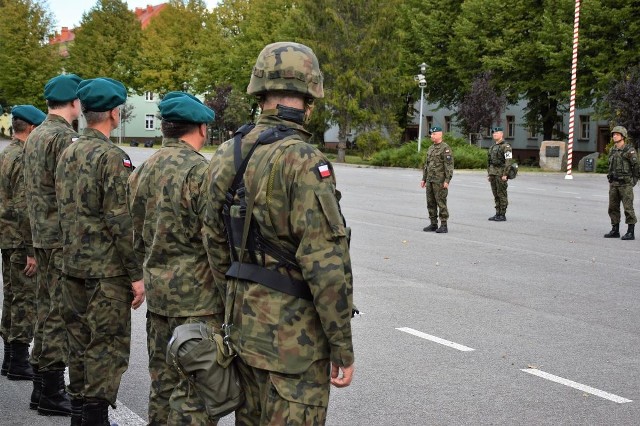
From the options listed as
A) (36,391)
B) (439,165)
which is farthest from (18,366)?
(439,165)

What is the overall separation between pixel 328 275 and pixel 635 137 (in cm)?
3829

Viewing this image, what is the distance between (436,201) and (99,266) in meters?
12.3

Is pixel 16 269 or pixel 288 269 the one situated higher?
pixel 288 269

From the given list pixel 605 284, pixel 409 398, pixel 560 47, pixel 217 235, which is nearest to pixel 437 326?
pixel 409 398

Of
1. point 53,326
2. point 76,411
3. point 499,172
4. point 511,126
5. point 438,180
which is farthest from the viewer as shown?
point 511,126

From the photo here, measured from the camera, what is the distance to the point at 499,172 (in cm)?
1942

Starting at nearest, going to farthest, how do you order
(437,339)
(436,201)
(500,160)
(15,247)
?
(15,247) < (437,339) < (436,201) < (500,160)

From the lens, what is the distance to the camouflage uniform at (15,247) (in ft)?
22.2

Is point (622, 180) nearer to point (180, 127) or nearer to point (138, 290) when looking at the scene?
point (138, 290)

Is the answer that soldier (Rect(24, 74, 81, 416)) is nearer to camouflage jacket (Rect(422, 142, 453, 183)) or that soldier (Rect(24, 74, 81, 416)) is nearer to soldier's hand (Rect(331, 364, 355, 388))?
soldier's hand (Rect(331, 364, 355, 388))

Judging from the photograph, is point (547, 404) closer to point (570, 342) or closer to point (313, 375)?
point (570, 342)

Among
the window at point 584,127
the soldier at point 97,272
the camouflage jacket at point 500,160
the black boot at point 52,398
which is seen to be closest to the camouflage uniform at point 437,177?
the camouflage jacket at point 500,160

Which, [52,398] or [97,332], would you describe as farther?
[52,398]

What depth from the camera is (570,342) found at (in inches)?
320
